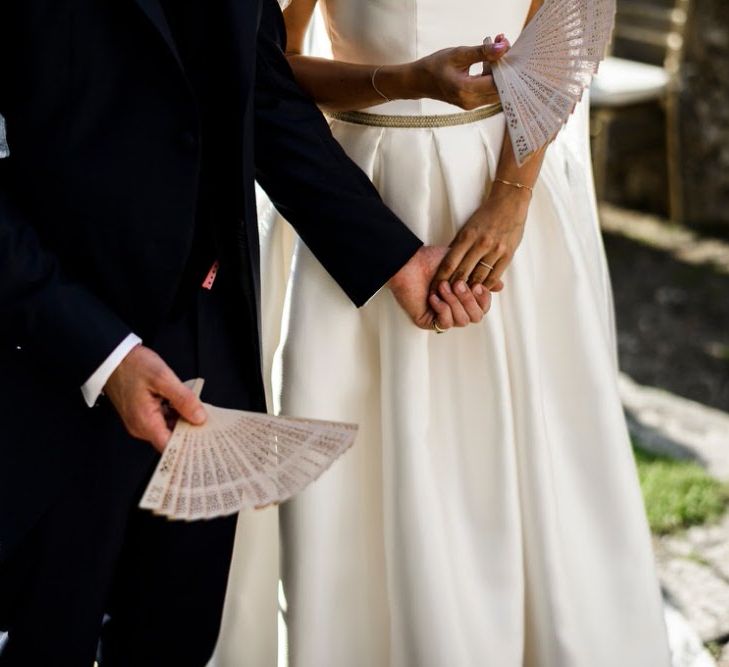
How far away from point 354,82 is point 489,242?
37 cm

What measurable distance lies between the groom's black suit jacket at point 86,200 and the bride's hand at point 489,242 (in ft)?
1.26

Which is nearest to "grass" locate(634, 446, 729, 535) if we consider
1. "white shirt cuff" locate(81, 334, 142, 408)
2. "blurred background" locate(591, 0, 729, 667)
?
"blurred background" locate(591, 0, 729, 667)

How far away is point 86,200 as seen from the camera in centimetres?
171

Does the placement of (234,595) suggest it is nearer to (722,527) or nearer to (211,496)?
(211,496)

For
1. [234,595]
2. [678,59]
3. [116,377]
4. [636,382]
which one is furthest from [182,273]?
[678,59]

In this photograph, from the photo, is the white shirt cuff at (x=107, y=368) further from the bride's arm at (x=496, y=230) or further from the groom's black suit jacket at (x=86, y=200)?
the bride's arm at (x=496, y=230)

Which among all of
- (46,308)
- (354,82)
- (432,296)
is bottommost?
(46,308)

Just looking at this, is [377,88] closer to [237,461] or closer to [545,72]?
[545,72]

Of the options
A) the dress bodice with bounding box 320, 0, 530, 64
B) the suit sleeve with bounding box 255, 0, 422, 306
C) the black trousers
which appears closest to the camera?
the black trousers

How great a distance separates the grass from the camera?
3387 mm

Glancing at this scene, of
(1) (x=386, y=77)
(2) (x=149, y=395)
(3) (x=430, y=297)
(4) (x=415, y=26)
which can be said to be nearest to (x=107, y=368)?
(2) (x=149, y=395)

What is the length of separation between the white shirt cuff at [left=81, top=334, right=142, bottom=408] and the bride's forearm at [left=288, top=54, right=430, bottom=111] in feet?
2.17

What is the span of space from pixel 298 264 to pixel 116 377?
1.94 ft

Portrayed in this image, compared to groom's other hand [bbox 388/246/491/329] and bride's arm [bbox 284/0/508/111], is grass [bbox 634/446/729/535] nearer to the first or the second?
groom's other hand [bbox 388/246/491/329]
